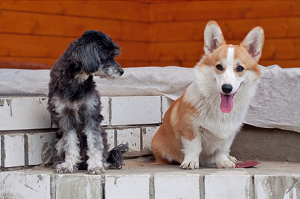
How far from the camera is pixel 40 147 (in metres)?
2.96

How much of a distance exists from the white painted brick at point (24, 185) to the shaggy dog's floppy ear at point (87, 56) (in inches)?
29.7

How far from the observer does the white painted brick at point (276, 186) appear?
2596 mm

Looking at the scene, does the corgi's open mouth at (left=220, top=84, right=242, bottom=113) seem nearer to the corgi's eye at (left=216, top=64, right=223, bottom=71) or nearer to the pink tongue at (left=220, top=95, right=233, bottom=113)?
the pink tongue at (left=220, top=95, right=233, bottom=113)

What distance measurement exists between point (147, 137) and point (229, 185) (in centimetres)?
118

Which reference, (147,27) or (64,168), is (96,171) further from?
(147,27)

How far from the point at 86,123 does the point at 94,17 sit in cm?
309

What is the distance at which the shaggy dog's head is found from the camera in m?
2.52

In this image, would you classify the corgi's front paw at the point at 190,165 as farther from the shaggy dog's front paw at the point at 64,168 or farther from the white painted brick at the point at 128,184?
the shaggy dog's front paw at the point at 64,168

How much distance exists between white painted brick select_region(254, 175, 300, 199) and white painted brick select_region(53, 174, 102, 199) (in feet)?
3.26

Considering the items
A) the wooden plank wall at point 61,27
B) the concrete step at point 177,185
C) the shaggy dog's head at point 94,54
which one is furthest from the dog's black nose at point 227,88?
the wooden plank wall at point 61,27

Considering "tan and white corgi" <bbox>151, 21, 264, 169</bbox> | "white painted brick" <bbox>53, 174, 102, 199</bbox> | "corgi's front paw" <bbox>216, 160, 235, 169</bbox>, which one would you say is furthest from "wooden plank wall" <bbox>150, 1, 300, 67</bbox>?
"white painted brick" <bbox>53, 174, 102, 199</bbox>

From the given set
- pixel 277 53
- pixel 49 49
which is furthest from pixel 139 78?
pixel 277 53

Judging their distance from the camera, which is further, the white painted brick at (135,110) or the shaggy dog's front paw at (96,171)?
the white painted brick at (135,110)

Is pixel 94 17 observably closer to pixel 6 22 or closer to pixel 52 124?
pixel 6 22
